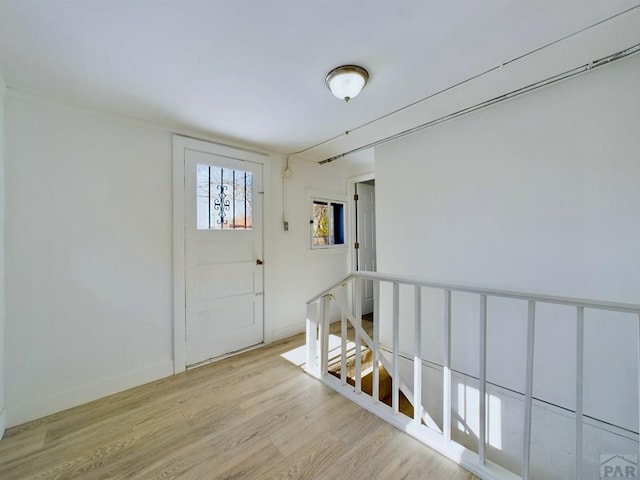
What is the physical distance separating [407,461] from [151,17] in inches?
106

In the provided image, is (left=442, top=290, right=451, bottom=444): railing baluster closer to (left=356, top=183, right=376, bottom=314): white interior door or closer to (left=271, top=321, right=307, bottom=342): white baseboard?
(left=271, top=321, right=307, bottom=342): white baseboard

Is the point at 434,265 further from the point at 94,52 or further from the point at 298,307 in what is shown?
the point at 94,52

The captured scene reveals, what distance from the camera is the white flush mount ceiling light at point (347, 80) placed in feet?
5.55

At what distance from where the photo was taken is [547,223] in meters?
2.01

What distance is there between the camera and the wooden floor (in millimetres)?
1448

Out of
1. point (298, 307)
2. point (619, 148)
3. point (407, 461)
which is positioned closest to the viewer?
point (407, 461)

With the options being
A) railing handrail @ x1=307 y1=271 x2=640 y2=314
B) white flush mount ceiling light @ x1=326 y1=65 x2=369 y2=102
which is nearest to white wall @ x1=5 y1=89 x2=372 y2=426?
white flush mount ceiling light @ x1=326 y1=65 x2=369 y2=102

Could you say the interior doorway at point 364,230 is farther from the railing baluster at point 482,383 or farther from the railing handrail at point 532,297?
the railing baluster at point 482,383

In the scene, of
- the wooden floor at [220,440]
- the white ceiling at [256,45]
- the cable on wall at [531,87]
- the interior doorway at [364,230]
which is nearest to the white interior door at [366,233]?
the interior doorway at [364,230]

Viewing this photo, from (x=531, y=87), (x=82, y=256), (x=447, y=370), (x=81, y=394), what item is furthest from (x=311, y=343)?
(x=531, y=87)

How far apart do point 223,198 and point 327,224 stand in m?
1.63

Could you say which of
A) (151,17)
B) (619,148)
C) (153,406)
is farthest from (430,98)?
(153,406)

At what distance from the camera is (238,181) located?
296cm

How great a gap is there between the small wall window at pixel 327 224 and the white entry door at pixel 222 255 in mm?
928
